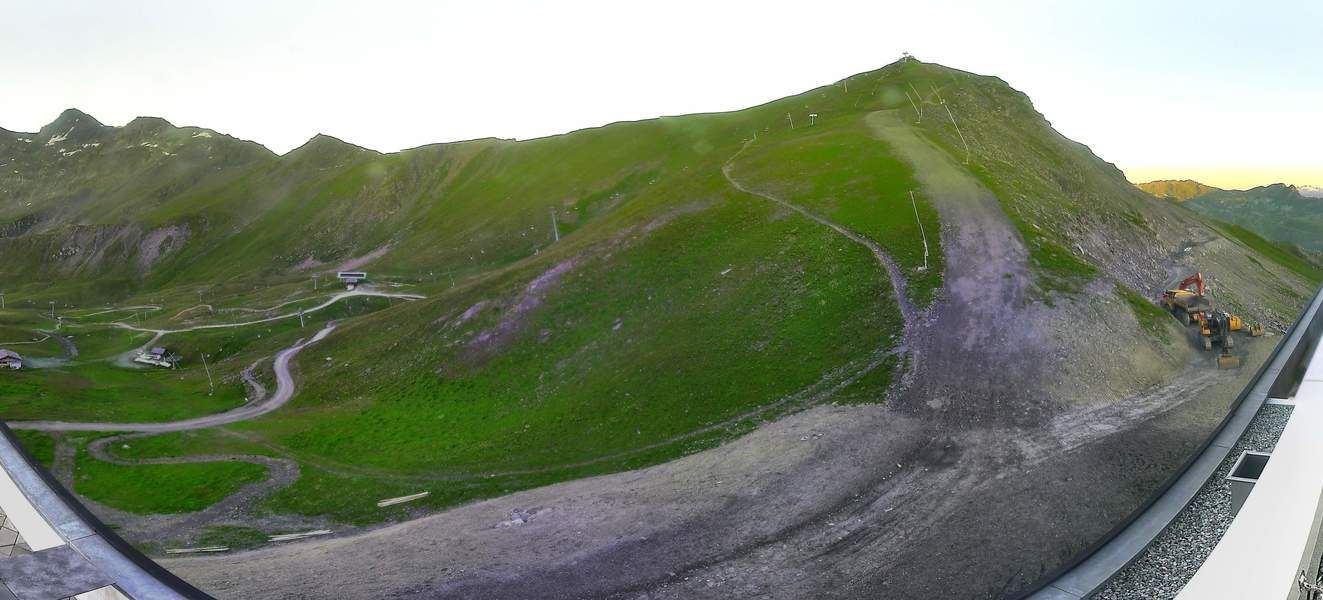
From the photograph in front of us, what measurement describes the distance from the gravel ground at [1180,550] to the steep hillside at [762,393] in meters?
3.80

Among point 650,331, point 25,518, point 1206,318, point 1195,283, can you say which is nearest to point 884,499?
point 650,331

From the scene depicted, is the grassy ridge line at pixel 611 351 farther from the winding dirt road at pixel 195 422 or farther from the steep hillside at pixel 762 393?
the winding dirt road at pixel 195 422

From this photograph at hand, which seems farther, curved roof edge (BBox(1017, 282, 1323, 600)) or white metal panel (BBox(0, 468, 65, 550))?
curved roof edge (BBox(1017, 282, 1323, 600))

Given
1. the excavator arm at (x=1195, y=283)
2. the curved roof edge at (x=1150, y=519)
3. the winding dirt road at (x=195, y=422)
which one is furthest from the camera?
the winding dirt road at (x=195, y=422)

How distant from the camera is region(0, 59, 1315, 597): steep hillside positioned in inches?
1080

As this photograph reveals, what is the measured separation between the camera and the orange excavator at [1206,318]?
39.1m

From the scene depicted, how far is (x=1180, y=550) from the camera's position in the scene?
813 inches

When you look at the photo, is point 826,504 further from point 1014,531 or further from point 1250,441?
point 1250,441

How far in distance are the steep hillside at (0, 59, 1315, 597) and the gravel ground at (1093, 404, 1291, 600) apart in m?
3.80

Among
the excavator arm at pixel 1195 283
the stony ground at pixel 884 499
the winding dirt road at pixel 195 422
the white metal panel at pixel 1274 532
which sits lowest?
the winding dirt road at pixel 195 422

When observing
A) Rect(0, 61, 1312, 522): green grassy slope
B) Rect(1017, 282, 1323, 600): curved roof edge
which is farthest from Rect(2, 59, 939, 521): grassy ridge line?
Rect(1017, 282, 1323, 600): curved roof edge

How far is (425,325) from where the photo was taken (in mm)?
64312

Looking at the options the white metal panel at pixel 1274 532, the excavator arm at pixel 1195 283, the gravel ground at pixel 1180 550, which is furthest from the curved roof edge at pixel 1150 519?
the excavator arm at pixel 1195 283

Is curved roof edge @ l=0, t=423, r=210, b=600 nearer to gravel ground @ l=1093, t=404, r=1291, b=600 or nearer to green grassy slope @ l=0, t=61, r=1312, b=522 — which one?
green grassy slope @ l=0, t=61, r=1312, b=522
